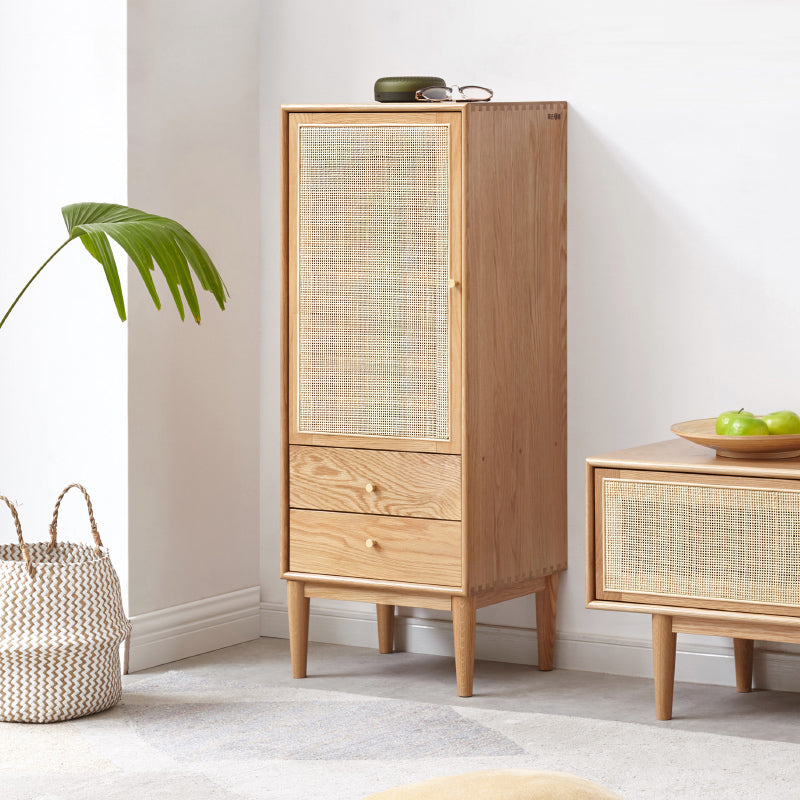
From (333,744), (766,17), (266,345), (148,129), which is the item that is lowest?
(333,744)

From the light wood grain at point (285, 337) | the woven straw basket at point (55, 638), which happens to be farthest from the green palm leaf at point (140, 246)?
the woven straw basket at point (55, 638)

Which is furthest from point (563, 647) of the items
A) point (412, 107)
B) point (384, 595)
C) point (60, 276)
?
point (60, 276)

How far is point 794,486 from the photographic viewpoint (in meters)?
2.65

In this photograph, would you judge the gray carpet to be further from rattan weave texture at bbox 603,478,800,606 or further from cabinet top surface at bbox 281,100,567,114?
cabinet top surface at bbox 281,100,567,114

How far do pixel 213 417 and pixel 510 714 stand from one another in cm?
120

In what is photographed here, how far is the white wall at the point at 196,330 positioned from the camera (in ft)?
11.0

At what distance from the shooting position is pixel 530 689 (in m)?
3.17

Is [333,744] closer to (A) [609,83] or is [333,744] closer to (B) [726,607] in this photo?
(B) [726,607]

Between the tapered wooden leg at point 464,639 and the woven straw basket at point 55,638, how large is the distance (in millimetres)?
762

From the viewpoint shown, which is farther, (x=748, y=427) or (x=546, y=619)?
(x=546, y=619)

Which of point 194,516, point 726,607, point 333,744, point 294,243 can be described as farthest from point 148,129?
point 726,607

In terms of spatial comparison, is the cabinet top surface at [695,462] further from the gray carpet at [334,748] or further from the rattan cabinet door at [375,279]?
the gray carpet at [334,748]

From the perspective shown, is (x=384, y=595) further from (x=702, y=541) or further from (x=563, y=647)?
(x=702, y=541)

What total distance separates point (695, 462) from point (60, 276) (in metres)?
1.67
